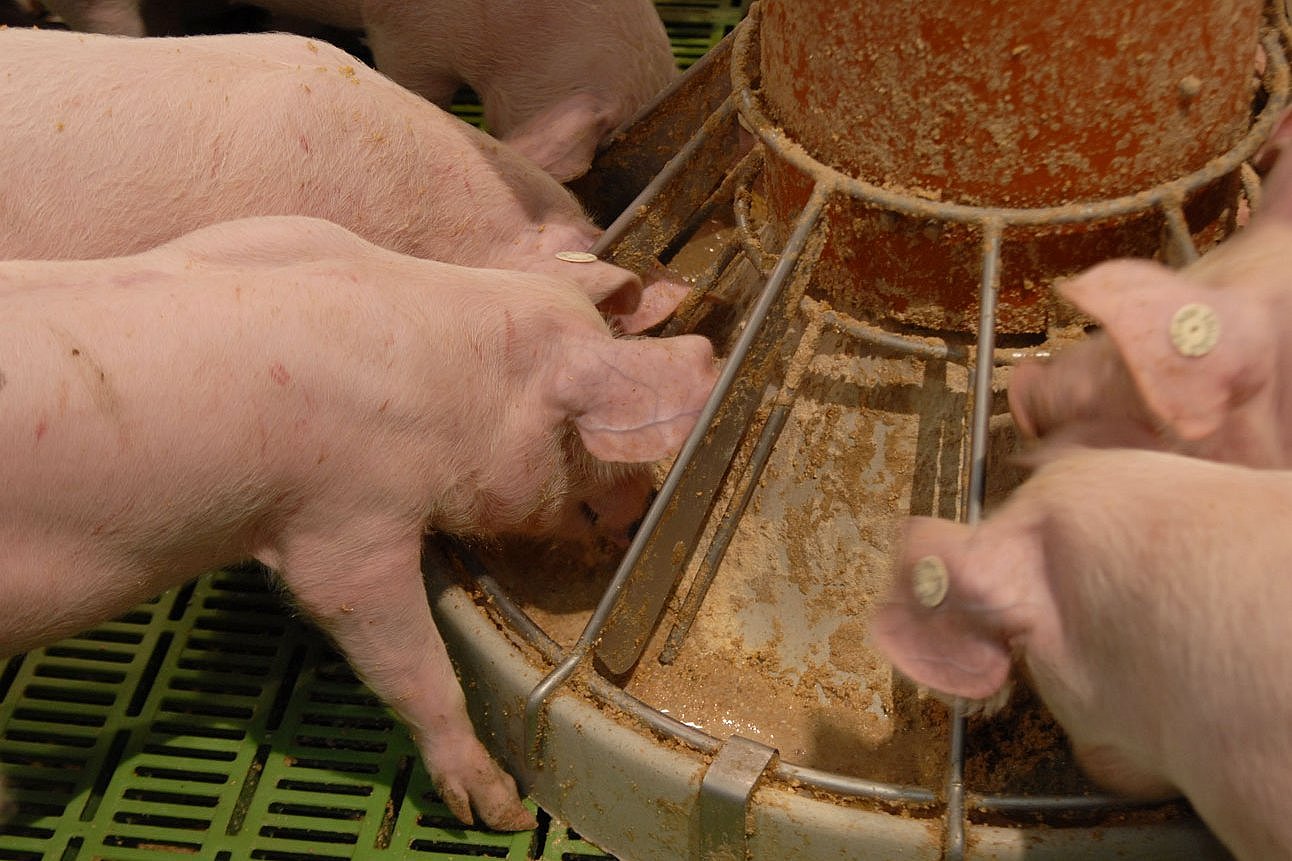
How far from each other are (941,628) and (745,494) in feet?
1.81

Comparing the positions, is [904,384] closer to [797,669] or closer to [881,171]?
[881,171]

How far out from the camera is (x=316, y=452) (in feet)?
5.75

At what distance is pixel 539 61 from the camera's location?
2.86 metres

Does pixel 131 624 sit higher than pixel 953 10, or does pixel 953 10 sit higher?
pixel 953 10

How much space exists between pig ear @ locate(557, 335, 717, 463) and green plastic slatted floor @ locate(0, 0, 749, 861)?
1.92ft

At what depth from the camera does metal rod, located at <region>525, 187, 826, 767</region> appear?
1761 mm

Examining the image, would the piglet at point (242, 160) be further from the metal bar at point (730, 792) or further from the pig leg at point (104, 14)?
the pig leg at point (104, 14)

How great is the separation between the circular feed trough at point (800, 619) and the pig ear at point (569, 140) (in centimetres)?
73

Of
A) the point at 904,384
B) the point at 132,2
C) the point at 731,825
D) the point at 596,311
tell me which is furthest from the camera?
the point at 132,2

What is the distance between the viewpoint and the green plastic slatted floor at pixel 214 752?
1.95 meters

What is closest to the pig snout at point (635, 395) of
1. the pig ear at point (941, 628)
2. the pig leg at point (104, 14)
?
the pig ear at point (941, 628)

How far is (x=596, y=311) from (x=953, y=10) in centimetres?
73

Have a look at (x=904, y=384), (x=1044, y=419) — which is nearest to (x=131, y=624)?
(x=904, y=384)

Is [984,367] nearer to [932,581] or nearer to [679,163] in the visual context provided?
[932,581]
